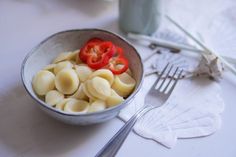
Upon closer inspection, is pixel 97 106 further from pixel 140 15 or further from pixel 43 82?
pixel 140 15

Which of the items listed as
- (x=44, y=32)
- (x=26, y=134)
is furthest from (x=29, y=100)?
(x=44, y=32)

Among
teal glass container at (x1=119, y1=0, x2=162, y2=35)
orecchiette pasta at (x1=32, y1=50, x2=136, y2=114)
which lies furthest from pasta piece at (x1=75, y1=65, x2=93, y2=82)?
teal glass container at (x1=119, y1=0, x2=162, y2=35)

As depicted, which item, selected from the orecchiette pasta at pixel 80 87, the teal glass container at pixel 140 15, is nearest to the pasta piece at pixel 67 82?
the orecchiette pasta at pixel 80 87

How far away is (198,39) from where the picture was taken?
554 mm

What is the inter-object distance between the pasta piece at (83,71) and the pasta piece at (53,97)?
0.04 metres

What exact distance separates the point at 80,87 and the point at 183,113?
15 centimetres

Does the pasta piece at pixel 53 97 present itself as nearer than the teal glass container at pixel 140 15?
Yes

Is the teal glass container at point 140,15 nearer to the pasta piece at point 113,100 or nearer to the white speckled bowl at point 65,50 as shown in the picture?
the white speckled bowl at point 65,50

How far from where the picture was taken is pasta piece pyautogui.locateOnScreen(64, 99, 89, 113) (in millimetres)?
399

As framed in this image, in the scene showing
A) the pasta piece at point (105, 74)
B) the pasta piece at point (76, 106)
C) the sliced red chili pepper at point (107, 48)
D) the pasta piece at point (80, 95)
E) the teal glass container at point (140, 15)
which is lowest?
the pasta piece at point (76, 106)

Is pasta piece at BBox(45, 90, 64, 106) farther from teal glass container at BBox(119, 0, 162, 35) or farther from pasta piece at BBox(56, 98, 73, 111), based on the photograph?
teal glass container at BBox(119, 0, 162, 35)

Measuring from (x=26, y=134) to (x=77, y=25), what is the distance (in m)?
0.26

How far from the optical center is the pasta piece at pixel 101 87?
40 cm

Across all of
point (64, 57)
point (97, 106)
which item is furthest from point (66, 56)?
point (97, 106)
